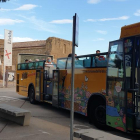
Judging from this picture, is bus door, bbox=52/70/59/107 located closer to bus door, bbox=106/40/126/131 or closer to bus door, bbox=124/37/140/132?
bus door, bbox=106/40/126/131

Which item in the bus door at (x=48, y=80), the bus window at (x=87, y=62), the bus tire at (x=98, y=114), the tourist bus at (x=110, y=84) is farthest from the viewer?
the bus door at (x=48, y=80)

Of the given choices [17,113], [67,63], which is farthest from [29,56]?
[17,113]

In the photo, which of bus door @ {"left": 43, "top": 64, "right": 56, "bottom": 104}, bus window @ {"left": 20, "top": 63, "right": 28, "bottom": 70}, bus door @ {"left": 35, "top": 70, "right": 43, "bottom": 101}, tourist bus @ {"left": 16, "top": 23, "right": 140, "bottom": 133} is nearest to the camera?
tourist bus @ {"left": 16, "top": 23, "right": 140, "bottom": 133}

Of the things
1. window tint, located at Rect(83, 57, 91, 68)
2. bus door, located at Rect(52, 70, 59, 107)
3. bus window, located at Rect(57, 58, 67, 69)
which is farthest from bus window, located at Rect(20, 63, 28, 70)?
window tint, located at Rect(83, 57, 91, 68)

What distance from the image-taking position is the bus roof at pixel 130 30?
556 cm

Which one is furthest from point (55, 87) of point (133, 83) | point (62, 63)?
point (133, 83)

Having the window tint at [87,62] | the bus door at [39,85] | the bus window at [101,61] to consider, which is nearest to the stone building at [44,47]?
the bus door at [39,85]

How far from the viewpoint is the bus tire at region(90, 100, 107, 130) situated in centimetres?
668

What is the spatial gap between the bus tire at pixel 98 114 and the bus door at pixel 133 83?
1280mm

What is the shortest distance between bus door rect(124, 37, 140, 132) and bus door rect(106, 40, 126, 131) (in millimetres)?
147

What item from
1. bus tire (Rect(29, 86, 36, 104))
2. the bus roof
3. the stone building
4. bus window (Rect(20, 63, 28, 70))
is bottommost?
bus tire (Rect(29, 86, 36, 104))

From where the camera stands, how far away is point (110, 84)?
6.12 m

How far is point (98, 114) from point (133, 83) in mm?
1994

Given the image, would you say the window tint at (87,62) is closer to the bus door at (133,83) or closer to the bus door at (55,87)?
the bus door at (55,87)
